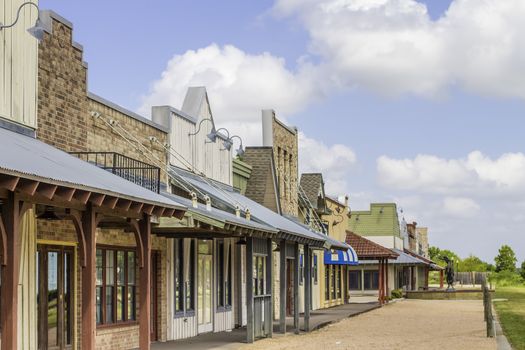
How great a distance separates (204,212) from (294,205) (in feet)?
67.3

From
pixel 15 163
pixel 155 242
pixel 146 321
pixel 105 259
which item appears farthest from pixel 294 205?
pixel 15 163

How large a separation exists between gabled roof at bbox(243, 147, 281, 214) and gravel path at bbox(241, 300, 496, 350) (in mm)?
Result: 4920

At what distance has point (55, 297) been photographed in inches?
696

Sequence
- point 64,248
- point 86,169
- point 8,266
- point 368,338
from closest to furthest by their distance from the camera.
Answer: point 8,266 < point 86,169 < point 64,248 < point 368,338

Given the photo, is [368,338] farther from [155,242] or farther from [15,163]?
[15,163]

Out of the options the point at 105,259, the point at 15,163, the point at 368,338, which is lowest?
the point at 368,338

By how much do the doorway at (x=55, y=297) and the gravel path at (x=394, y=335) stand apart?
15.8ft

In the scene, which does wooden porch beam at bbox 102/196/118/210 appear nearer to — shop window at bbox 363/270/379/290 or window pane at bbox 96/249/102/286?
window pane at bbox 96/249/102/286

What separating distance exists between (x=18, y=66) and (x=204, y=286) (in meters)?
11.3

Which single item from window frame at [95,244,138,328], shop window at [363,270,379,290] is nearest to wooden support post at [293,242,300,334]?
window frame at [95,244,138,328]

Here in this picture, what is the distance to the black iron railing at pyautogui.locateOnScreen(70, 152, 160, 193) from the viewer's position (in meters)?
19.1

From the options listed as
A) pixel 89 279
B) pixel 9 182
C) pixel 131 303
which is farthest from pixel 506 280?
pixel 9 182

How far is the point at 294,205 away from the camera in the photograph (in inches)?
1571

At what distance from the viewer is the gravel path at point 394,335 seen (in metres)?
22.7
